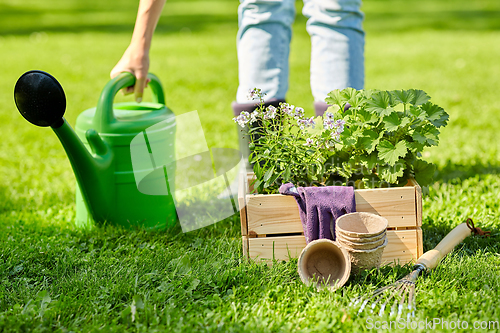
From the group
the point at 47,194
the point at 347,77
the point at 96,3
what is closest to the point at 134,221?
the point at 47,194

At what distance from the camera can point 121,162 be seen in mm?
2059

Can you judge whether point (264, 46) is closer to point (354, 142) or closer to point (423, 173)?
point (354, 142)

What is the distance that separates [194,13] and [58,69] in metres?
7.06

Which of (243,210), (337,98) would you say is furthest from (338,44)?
(243,210)

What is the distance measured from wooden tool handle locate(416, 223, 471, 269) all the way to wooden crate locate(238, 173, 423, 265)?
0.23ft

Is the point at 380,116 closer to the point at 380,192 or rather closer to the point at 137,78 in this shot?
the point at 380,192

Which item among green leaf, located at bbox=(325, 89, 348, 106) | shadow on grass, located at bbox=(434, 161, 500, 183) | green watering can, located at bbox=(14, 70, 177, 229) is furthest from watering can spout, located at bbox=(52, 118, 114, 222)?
shadow on grass, located at bbox=(434, 161, 500, 183)

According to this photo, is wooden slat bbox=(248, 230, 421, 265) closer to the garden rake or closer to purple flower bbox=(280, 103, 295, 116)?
the garden rake

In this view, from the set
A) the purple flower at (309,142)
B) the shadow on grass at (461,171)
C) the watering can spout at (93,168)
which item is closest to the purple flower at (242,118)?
the purple flower at (309,142)

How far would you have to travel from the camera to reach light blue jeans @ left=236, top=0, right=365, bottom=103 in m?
2.25

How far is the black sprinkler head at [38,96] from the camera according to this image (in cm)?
169

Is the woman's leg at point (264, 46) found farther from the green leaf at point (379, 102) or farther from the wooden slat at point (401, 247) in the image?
the wooden slat at point (401, 247)

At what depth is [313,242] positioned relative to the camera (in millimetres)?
1649

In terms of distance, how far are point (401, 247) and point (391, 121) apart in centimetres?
46
